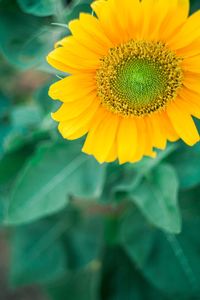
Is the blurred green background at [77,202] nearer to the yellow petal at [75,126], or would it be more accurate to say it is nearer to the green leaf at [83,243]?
the green leaf at [83,243]

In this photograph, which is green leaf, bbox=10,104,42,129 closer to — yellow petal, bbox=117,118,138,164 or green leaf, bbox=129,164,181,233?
green leaf, bbox=129,164,181,233

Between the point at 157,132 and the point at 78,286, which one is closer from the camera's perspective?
the point at 157,132

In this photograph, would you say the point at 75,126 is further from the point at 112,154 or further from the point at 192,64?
the point at 192,64

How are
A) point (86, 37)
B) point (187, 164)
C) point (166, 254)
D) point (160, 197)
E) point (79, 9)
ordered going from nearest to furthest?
point (86, 37) → point (79, 9) → point (160, 197) → point (187, 164) → point (166, 254)

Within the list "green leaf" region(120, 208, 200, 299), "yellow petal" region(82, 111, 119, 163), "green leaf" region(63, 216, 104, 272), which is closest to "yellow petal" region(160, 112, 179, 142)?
"yellow petal" region(82, 111, 119, 163)

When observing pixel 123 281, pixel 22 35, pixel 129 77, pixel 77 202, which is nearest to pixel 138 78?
pixel 129 77

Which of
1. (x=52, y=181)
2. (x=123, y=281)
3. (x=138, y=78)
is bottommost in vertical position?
(x=123, y=281)

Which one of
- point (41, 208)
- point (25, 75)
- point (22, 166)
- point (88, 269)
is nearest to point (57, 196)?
point (41, 208)
